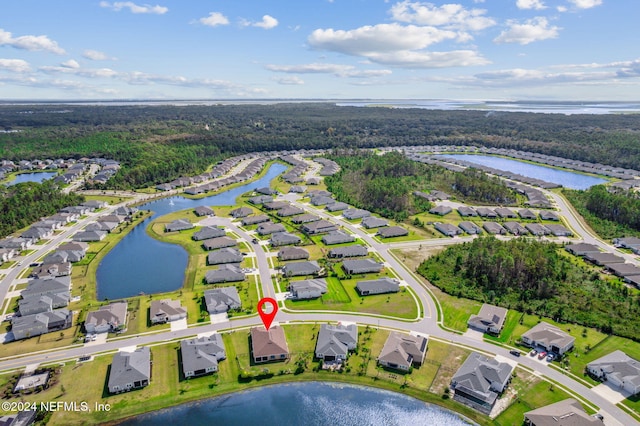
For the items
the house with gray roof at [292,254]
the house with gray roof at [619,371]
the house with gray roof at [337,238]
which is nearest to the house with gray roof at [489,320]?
the house with gray roof at [619,371]

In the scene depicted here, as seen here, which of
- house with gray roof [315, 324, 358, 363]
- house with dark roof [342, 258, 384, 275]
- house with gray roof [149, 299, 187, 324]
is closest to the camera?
house with gray roof [315, 324, 358, 363]

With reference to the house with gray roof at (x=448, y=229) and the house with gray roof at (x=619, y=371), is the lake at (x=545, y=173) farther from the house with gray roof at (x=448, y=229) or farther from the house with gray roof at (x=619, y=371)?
the house with gray roof at (x=619, y=371)

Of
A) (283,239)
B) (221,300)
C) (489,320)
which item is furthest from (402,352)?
(283,239)

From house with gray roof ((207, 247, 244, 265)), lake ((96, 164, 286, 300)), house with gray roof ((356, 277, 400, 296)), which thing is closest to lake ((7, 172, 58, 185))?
lake ((96, 164, 286, 300))

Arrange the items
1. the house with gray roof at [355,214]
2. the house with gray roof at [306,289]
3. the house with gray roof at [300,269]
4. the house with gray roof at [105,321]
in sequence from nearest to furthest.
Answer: the house with gray roof at [105,321] < the house with gray roof at [306,289] < the house with gray roof at [300,269] < the house with gray roof at [355,214]

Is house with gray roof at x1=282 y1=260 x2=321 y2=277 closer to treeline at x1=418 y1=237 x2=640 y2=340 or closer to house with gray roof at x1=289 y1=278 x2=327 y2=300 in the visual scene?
house with gray roof at x1=289 y1=278 x2=327 y2=300

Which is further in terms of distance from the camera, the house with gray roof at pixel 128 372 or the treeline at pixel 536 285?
the treeline at pixel 536 285
